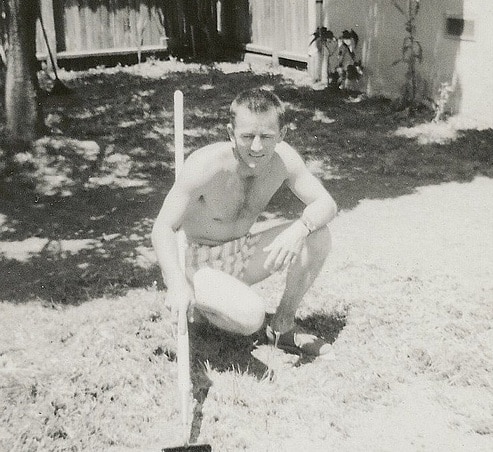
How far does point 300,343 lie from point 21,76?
5.11 meters

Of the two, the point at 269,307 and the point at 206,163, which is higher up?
the point at 206,163

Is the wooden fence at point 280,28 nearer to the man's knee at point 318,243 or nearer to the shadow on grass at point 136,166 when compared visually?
the shadow on grass at point 136,166

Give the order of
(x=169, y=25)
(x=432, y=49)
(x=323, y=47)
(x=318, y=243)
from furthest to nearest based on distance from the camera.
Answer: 1. (x=169, y=25)
2. (x=323, y=47)
3. (x=432, y=49)
4. (x=318, y=243)

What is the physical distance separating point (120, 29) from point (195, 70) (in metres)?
1.97

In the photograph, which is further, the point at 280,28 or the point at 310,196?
the point at 280,28

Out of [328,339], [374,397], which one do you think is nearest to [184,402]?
[374,397]

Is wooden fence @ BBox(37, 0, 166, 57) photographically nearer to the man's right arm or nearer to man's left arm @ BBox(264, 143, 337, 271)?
man's left arm @ BBox(264, 143, 337, 271)

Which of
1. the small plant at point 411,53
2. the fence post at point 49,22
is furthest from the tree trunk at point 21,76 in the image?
the fence post at point 49,22

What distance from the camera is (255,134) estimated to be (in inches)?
127

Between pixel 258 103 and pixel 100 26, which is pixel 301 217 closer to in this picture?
pixel 258 103

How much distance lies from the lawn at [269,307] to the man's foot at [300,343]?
51 millimetres

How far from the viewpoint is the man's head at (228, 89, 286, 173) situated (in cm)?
322

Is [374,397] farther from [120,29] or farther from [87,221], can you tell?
[120,29]

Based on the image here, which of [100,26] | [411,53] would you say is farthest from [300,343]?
[100,26]
